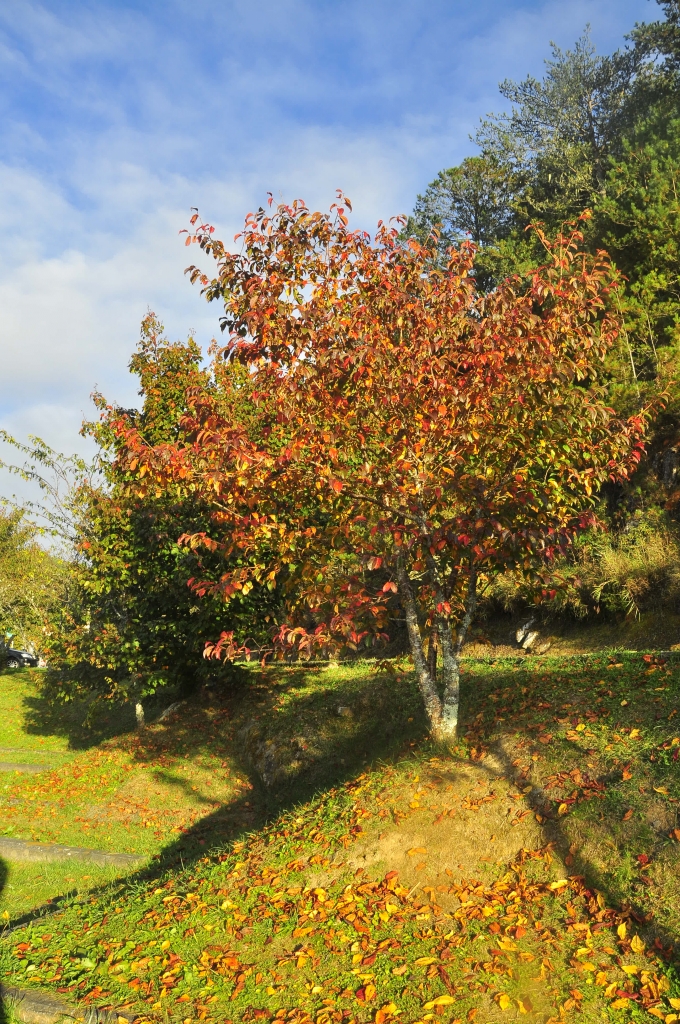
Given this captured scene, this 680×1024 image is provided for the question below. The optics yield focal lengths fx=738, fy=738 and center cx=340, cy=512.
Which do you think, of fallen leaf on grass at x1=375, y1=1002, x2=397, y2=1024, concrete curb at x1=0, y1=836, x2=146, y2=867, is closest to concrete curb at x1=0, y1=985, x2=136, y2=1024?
fallen leaf on grass at x1=375, y1=1002, x2=397, y2=1024

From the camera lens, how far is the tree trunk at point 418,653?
8.33 metres

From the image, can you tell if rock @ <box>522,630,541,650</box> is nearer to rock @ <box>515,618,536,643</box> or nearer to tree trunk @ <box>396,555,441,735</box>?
rock @ <box>515,618,536,643</box>

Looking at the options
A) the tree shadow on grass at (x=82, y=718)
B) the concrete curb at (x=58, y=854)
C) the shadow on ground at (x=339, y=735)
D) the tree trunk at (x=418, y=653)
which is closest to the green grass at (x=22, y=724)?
the tree shadow on grass at (x=82, y=718)

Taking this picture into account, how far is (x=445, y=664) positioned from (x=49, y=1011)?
490 cm

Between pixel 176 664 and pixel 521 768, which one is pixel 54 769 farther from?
pixel 521 768

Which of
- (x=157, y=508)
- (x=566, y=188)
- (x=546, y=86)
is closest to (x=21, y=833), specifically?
(x=157, y=508)

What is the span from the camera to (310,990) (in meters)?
5.48

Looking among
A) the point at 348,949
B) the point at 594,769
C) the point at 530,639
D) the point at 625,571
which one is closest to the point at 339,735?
the point at 594,769

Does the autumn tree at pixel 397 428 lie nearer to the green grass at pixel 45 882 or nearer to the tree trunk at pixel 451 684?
the tree trunk at pixel 451 684

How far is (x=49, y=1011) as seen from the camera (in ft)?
18.8

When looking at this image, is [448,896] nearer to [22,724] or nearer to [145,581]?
[145,581]

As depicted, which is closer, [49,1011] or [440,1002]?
[440,1002]

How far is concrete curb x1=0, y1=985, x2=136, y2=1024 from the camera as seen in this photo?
5.55 m

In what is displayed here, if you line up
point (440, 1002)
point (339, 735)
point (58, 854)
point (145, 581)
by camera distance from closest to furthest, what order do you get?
point (440, 1002)
point (58, 854)
point (339, 735)
point (145, 581)
